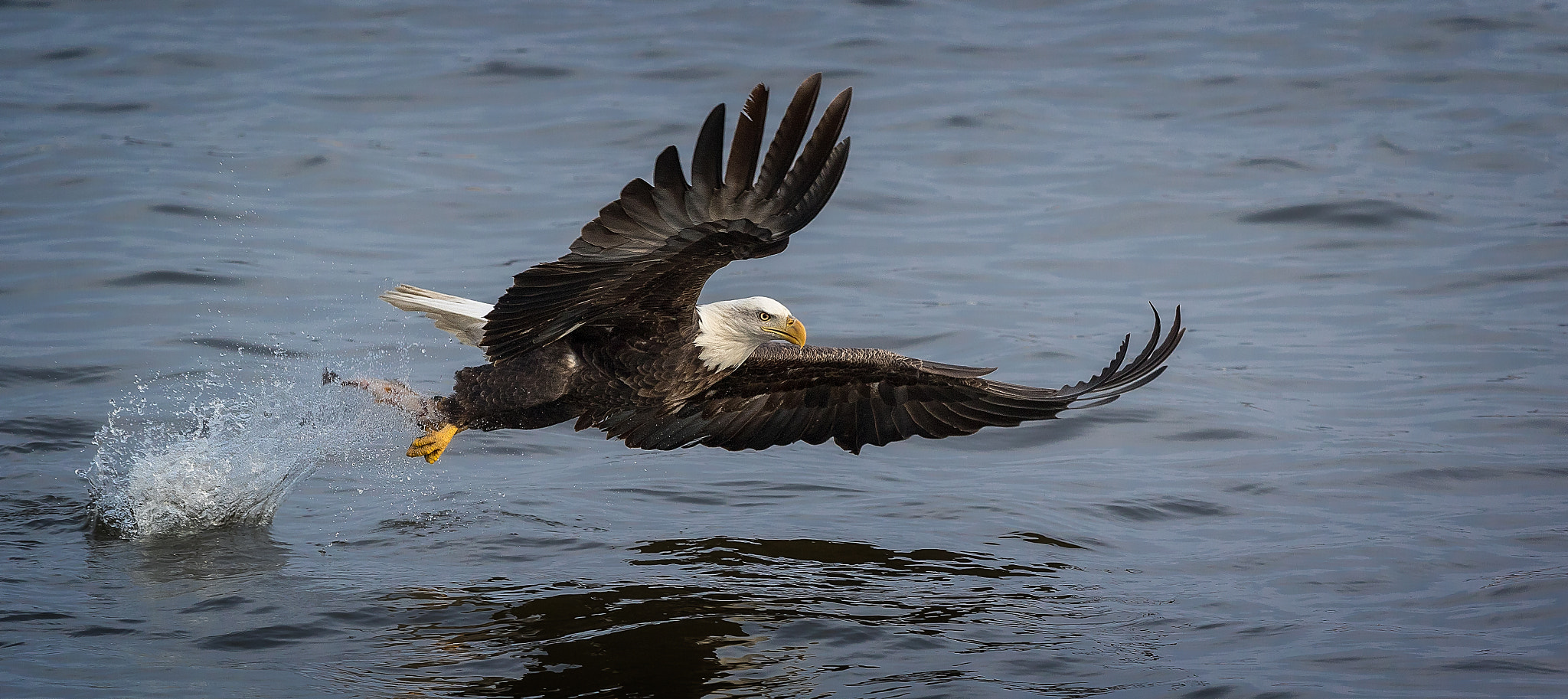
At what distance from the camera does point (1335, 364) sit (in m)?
8.07

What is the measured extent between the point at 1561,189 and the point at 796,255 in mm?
6128

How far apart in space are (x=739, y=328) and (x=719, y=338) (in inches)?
3.1

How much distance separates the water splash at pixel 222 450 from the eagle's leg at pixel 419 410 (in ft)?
0.74

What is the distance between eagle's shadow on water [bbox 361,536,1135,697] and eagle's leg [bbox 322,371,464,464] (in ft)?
1.67

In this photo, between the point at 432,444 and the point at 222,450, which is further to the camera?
the point at 222,450

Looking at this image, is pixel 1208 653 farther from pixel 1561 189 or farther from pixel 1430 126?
pixel 1430 126

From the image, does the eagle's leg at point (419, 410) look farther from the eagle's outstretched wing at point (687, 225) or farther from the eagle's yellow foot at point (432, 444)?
the eagle's outstretched wing at point (687, 225)

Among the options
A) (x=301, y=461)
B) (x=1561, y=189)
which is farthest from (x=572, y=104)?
(x=1561, y=189)

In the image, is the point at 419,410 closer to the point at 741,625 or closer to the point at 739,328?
the point at 739,328

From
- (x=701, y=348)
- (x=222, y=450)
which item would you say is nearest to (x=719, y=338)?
(x=701, y=348)

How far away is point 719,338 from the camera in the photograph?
4840mm

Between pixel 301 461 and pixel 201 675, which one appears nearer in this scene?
pixel 201 675

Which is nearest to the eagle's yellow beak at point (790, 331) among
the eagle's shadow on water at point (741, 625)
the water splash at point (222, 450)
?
the eagle's shadow on water at point (741, 625)

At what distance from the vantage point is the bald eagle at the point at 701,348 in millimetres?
3650
